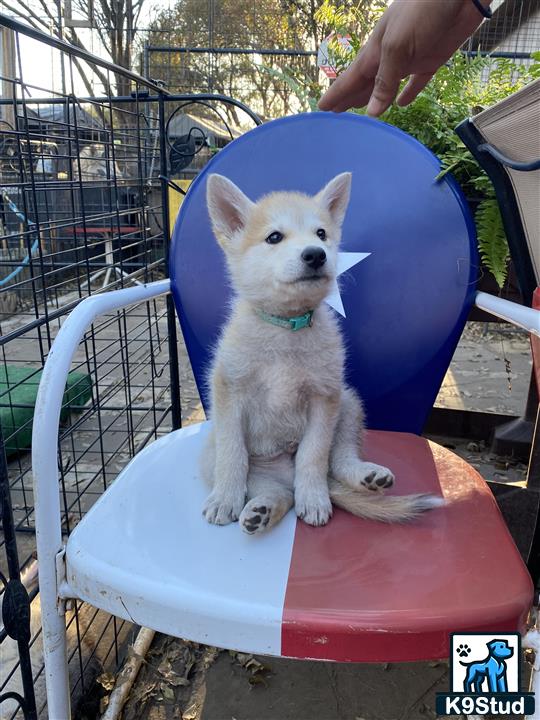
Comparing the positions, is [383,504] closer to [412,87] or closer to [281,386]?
[281,386]

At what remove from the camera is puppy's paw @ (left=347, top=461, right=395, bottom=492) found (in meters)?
0.97

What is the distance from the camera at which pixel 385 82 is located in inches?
44.6

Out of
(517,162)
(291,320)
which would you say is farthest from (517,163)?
(291,320)

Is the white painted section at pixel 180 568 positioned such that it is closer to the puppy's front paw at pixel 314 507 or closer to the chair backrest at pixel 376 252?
the puppy's front paw at pixel 314 507

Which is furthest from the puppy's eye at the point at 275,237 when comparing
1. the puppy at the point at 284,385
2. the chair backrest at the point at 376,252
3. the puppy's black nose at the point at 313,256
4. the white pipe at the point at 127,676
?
the white pipe at the point at 127,676

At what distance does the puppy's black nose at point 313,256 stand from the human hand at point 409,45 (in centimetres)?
43

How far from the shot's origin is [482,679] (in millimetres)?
796

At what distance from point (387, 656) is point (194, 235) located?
1.07m

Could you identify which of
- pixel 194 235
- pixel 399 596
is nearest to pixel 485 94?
pixel 194 235

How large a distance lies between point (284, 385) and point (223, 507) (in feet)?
0.83

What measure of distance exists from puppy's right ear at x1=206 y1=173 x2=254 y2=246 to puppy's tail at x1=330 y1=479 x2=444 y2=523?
0.57 meters

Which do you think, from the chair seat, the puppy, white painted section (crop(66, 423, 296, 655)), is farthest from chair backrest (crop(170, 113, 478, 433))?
white painted section (crop(66, 423, 296, 655))

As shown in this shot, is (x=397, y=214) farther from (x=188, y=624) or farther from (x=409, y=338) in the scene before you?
(x=188, y=624)

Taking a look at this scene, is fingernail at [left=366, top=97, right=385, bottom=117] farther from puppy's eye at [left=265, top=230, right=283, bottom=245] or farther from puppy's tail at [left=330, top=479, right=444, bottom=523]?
puppy's tail at [left=330, top=479, right=444, bottom=523]
